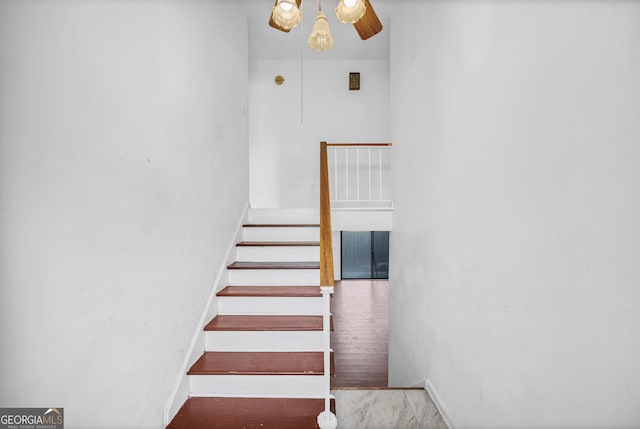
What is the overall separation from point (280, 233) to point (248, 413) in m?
1.90

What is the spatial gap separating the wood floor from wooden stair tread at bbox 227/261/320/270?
1.17m

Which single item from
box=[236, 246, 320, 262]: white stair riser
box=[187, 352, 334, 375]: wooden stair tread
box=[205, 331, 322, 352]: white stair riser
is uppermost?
box=[236, 246, 320, 262]: white stair riser

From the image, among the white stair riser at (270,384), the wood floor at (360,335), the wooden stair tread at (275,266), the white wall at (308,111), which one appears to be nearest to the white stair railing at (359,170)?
the white wall at (308,111)

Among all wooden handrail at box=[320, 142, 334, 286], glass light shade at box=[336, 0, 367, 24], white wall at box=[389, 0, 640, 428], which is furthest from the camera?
glass light shade at box=[336, 0, 367, 24]

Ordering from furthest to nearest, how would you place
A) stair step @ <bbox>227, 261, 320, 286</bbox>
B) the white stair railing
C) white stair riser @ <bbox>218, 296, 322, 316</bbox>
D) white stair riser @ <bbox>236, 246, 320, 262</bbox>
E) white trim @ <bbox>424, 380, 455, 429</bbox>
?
the white stair railing
white stair riser @ <bbox>236, 246, 320, 262</bbox>
stair step @ <bbox>227, 261, 320, 286</bbox>
white stair riser @ <bbox>218, 296, 322, 316</bbox>
white trim @ <bbox>424, 380, 455, 429</bbox>

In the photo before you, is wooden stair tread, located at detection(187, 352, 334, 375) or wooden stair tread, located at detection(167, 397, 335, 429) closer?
wooden stair tread, located at detection(167, 397, 335, 429)

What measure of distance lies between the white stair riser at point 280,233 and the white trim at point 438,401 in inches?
70.3

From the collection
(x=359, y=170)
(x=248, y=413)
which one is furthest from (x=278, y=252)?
(x=359, y=170)

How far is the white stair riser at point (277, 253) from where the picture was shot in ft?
9.83

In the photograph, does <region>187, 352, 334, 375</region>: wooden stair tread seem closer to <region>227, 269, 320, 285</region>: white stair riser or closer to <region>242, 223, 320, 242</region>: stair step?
<region>227, 269, 320, 285</region>: white stair riser

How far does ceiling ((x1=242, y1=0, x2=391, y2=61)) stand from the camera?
11.9 ft

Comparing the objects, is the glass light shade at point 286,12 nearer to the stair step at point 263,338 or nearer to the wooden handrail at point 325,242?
the wooden handrail at point 325,242

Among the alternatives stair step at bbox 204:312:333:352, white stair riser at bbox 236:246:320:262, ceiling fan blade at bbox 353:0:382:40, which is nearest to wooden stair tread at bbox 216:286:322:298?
stair step at bbox 204:312:333:352

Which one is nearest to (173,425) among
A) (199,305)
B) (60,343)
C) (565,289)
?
(199,305)
